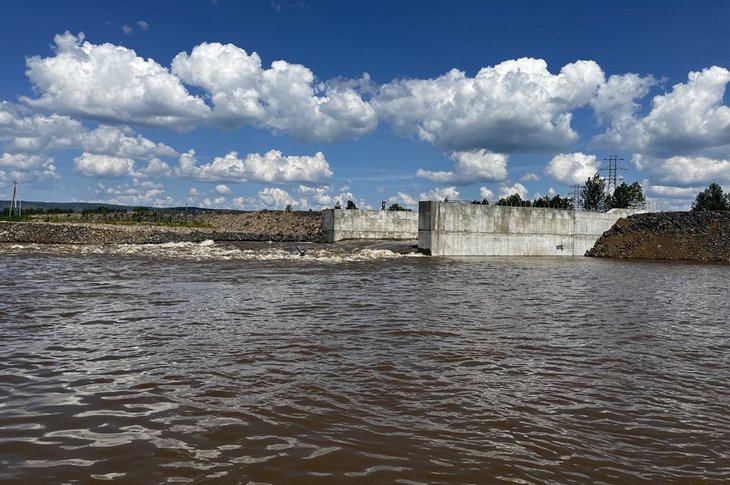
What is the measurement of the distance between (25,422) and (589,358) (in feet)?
24.4

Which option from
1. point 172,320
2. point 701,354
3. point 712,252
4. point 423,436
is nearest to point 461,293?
point 701,354

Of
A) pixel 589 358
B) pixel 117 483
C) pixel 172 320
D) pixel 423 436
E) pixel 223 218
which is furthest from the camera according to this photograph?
pixel 223 218

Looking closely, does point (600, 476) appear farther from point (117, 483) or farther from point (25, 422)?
point (25, 422)

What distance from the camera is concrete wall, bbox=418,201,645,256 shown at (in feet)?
116

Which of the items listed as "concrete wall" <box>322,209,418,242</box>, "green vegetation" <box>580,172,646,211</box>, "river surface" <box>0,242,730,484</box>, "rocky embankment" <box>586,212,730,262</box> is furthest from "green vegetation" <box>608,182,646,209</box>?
"river surface" <box>0,242,730,484</box>

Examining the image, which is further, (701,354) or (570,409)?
(701,354)

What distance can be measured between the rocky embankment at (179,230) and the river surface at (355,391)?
111 ft

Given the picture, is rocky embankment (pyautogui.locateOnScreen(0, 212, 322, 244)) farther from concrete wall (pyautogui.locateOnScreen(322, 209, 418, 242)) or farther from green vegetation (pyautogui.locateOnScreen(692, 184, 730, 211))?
green vegetation (pyautogui.locateOnScreen(692, 184, 730, 211))

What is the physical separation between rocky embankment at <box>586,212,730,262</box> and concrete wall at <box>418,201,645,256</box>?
162cm

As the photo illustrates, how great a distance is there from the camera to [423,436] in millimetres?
4840

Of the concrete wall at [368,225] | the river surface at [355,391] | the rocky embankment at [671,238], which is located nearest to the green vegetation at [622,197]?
the rocky embankment at [671,238]

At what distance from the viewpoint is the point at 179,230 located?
5794cm

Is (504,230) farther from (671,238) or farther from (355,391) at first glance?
(355,391)

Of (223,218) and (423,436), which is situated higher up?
(223,218)
